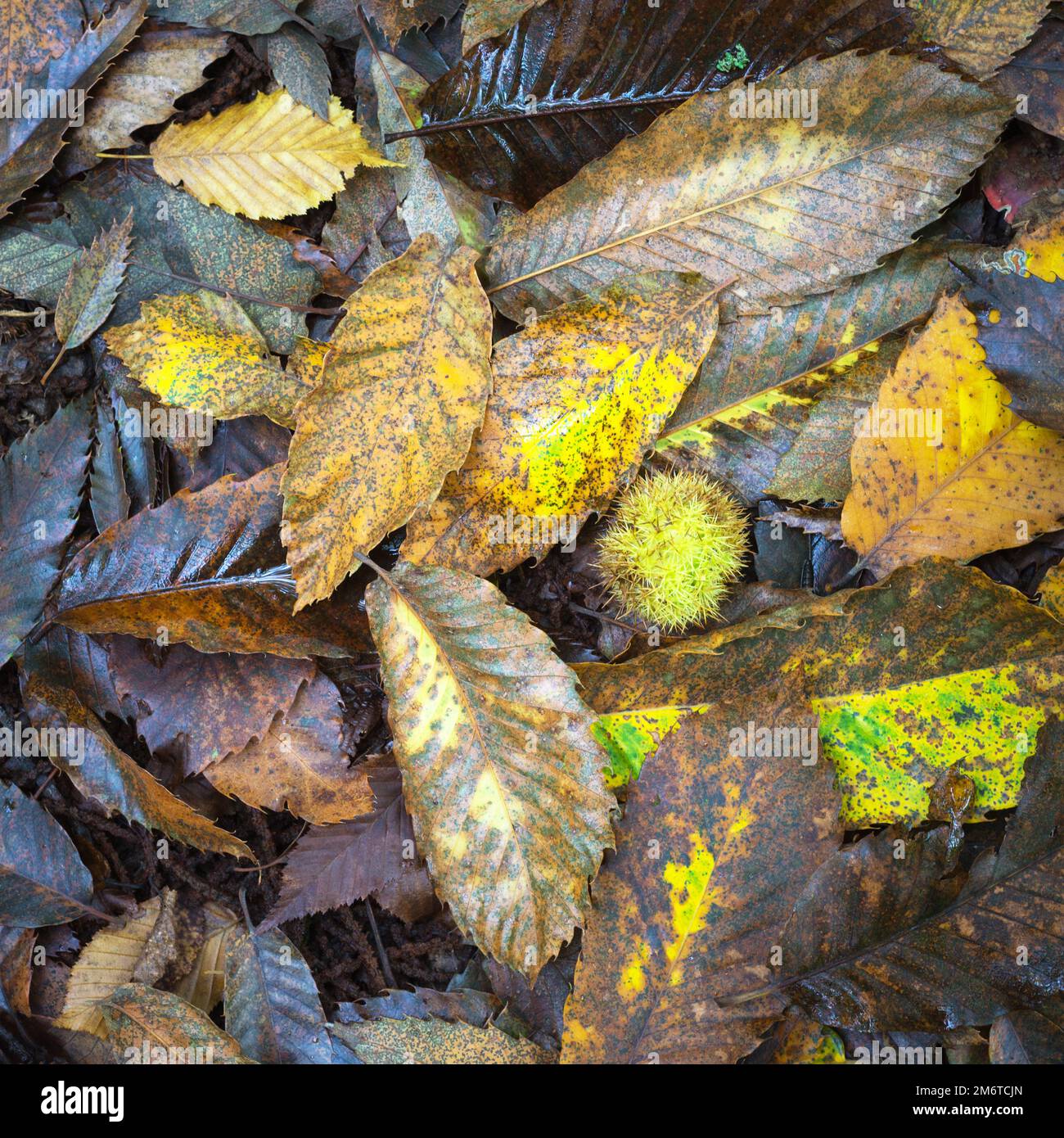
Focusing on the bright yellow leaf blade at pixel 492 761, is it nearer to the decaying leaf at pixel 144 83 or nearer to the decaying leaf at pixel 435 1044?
the decaying leaf at pixel 435 1044

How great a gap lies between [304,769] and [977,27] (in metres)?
1.83

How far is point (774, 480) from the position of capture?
1770mm

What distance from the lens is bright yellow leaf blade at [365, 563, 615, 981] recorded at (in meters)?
1.61

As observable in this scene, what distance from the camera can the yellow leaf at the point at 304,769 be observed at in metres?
1.79

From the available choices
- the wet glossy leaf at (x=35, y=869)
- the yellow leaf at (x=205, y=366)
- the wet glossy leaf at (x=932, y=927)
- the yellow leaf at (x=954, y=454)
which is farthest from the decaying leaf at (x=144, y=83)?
the wet glossy leaf at (x=932, y=927)

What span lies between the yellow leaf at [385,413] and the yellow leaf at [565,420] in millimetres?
74

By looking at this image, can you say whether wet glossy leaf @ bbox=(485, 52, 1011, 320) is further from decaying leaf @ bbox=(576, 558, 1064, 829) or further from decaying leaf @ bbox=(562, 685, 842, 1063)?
decaying leaf @ bbox=(562, 685, 842, 1063)

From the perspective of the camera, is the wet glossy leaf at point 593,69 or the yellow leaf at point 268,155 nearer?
the wet glossy leaf at point 593,69

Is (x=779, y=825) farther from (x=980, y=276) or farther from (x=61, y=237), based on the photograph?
(x=61, y=237)


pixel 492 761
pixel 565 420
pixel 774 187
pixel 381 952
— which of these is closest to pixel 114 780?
pixel 381 952

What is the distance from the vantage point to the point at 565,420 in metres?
1.67

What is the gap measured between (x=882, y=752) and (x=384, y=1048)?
1058 mm

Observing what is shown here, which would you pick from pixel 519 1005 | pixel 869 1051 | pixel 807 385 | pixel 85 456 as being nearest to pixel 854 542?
pixel 807 385

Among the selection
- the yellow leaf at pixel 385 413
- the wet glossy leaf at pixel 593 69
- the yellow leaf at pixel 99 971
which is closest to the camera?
the yellow leaf at pixel 385 413
